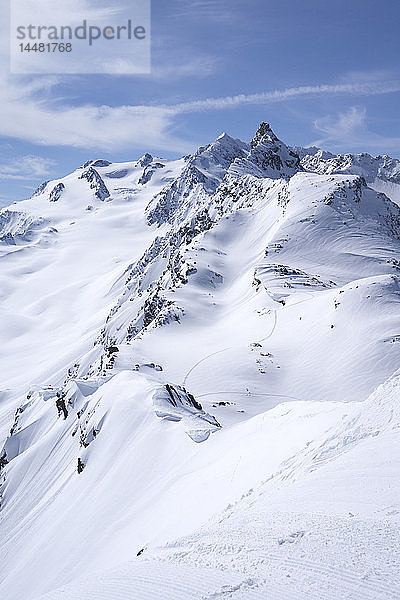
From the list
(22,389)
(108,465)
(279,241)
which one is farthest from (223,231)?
(108,465)

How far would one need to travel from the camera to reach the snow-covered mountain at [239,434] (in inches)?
291

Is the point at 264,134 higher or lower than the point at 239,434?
higher

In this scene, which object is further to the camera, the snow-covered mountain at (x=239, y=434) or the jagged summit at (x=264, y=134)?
the jagged summit at (x=264, y=134)

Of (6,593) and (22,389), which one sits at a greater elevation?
(6,593)

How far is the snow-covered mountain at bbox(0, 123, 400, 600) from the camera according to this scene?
24.3 ft

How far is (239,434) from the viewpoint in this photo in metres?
18.9

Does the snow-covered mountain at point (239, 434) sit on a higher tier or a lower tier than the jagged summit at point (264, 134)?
lower

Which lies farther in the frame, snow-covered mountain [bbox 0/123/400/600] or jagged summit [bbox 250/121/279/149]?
A: jagged summit [bbox 250/121/279/149]

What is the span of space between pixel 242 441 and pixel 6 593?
47.1 ft

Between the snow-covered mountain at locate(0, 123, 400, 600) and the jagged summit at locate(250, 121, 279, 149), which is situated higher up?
the jagged summit at locate(250, 121, 279, 149)

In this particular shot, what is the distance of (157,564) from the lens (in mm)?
8133

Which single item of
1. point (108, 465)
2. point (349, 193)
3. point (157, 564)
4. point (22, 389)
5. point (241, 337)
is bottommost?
point (22, 389)

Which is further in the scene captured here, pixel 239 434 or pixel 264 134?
pixel 264 134

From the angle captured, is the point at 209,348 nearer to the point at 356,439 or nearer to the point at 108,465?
the point at 108,465
